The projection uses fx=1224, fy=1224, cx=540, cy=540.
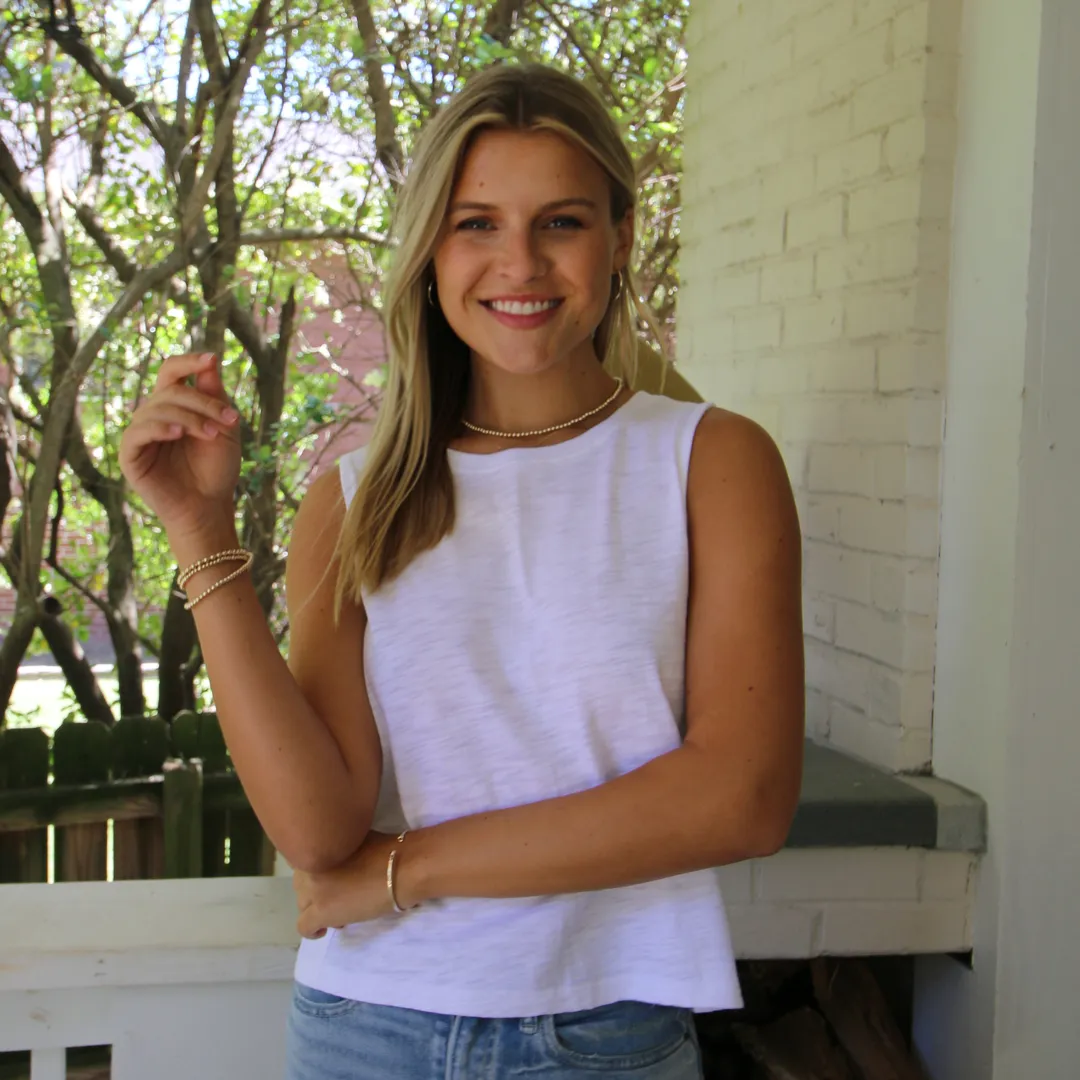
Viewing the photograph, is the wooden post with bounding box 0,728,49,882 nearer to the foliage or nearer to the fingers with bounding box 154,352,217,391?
the foliage

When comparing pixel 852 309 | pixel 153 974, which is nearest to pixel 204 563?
pixel 153 974

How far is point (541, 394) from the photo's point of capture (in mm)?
1311

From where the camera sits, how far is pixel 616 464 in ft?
4.02

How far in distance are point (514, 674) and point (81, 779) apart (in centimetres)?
283

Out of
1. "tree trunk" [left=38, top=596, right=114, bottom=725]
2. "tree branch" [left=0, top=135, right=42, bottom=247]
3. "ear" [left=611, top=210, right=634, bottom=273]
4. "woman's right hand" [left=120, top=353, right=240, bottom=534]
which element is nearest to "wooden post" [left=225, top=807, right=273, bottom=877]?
"tree trunk" [left=38, top=596, right=114, bottom=725]

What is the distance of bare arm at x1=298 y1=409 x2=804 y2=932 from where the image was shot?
3.59 ft

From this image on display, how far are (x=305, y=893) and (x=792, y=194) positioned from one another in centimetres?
157

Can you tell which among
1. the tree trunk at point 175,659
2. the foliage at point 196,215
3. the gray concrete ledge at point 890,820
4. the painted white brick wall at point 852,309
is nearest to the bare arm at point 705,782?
the gray concrete ledge at point 890,820

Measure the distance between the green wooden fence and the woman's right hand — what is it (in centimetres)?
249

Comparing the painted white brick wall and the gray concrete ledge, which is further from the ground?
the painted white brick wall

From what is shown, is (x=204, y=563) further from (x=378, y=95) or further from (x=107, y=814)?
(x=378, y=95)

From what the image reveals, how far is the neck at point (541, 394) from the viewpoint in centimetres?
131

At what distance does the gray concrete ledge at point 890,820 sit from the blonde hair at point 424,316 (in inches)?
32.7

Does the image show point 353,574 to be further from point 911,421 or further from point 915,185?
point 915,185
